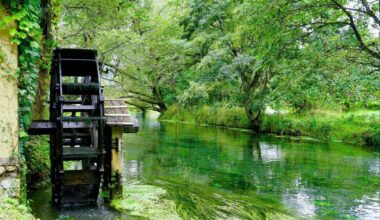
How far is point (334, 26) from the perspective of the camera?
39.3ft

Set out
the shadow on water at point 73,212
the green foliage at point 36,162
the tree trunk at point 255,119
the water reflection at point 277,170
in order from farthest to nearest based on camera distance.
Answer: the tree trunk at point 255,119 → the water reflection at point 277,170 → the green foliage at point 36,162 → the shadow on water at point 73,212

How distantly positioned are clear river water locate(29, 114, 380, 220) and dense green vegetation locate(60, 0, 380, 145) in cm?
199

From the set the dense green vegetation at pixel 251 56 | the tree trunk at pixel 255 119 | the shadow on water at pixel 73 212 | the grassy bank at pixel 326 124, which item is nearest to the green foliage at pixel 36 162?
the shadow on water at pixel 73 212

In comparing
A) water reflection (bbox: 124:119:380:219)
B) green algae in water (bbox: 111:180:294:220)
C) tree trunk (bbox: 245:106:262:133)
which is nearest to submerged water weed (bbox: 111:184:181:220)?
green algae in water (bbox: 111:180:294:220)

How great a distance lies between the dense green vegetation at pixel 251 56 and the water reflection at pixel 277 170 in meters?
1.95

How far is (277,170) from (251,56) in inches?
344

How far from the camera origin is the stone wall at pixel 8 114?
5293 millimetres

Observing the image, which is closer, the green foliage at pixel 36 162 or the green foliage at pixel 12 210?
the green foliage at pixel 12 210

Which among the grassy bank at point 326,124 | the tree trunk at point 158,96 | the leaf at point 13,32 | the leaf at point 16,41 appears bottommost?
the grassy bank at point 326,124

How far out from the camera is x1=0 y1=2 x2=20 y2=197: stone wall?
5.29 m

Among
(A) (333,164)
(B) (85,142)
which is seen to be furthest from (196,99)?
(B) (85,142)

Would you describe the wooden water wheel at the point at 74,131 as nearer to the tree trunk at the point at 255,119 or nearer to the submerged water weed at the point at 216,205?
the submerged water weed at the point at 216,205

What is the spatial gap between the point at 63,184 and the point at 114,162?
3.48 ft

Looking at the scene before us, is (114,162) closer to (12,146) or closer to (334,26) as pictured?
(12,146)
